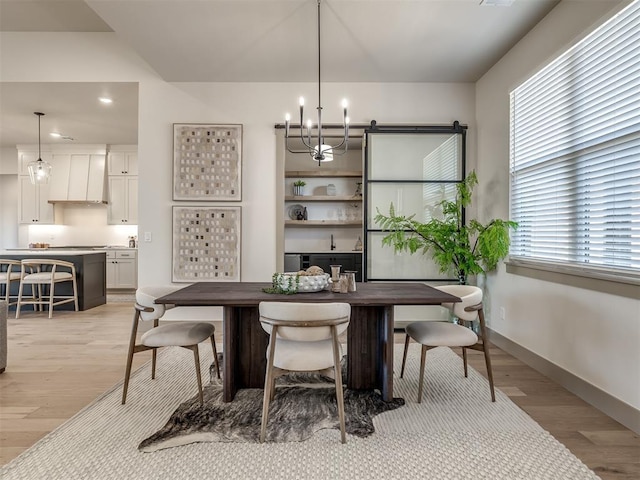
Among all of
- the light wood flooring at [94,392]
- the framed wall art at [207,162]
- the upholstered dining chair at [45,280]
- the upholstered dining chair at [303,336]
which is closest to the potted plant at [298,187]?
the framed wall art at [207,162]

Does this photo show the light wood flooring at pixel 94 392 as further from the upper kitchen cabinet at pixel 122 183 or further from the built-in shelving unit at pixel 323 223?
the upper kitchen cabinet at pixel 122 183

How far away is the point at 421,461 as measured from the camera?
174cm

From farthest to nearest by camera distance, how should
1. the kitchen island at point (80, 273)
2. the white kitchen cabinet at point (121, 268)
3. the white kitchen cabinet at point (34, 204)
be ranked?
the white kitchen cabinet at point (34, 204)
the white kitchen cabinet at point (121, 268)
the kitchen island at point (80, 273)

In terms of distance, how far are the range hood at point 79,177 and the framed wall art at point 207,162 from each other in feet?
13.5

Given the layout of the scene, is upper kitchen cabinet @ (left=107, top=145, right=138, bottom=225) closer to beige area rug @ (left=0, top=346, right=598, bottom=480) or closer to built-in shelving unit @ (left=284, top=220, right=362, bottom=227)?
built-in shelving unit @ (left=284, top=220, right=362, bottom=227)

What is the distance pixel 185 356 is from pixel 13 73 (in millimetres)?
3824

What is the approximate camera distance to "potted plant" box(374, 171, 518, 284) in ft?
11.9

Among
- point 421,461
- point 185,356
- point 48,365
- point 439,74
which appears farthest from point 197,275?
point 439,74

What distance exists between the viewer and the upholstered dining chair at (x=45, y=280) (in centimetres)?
481

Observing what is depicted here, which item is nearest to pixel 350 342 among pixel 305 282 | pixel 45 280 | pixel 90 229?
pixel 305 282

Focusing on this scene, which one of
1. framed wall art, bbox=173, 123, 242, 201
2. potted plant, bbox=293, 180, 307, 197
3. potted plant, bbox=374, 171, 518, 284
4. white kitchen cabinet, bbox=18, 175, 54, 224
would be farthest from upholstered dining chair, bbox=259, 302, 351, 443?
white kitchen cabinet, bbox=18, 175, 54, 224

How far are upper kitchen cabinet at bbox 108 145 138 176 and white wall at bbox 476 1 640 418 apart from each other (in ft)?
21.3

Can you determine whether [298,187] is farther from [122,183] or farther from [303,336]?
[303,336]

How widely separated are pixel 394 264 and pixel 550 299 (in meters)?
1.74
